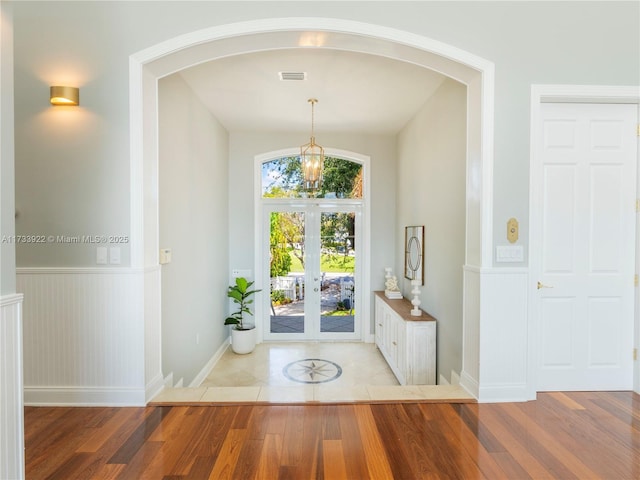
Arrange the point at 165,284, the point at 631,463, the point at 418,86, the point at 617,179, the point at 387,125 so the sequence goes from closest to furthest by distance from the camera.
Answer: the point at 631,463 → the point at 617,179 → the point at 165,284 → the point at 418,86 → the point at 387,125

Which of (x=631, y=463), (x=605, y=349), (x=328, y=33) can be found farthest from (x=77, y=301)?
(x=605, y=349)

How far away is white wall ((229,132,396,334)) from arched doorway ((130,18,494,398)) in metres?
2.95

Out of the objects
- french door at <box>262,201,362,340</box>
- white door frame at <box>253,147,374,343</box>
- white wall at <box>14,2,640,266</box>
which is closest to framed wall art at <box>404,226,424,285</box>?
white door frame at <box>253,147,374,343</box>

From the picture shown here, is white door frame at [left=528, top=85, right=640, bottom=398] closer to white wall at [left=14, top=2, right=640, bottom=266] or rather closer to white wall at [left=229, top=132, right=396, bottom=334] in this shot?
white wall at [left=14, top=2, right=640, bottom=266]

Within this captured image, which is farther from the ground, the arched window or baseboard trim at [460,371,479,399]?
the arched window

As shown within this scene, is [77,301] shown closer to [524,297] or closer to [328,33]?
[328,33]

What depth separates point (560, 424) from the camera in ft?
7.50

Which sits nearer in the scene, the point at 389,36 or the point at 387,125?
the point at 389,36

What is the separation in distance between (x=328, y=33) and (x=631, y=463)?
3.14 meters

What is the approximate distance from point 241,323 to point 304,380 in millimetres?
1557

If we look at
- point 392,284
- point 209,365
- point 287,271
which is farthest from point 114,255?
point 392,284

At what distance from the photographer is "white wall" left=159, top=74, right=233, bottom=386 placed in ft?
10.6

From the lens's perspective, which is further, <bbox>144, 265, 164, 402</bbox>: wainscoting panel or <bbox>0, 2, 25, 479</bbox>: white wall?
<bbox>144, 265, 164, 402</bbox>: wainscoting panel

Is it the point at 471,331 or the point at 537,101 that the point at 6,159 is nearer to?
the point at 471,331
